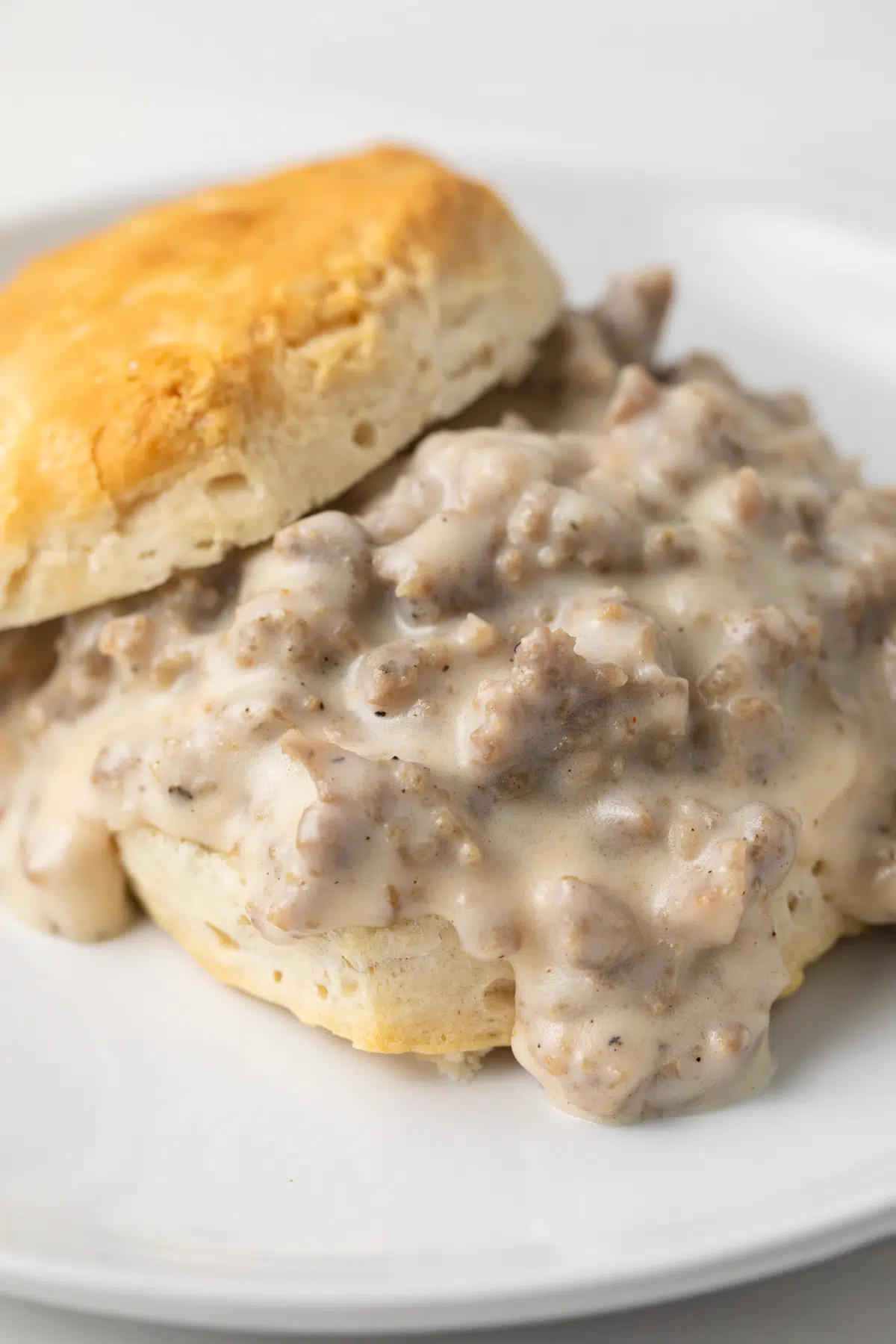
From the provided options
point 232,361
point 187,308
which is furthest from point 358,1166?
point 187,308

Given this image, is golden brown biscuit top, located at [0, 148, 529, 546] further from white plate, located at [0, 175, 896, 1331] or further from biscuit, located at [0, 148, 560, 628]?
white plate, located at [0, 175, 896, 1331]

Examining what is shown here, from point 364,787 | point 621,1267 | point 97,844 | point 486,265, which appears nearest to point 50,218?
point 486,265

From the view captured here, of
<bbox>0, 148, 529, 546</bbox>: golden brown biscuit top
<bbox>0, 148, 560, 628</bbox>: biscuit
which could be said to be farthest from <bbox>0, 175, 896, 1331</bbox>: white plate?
<bbox>0, 148, 529, 546</bbox>: golden brown biscuit top

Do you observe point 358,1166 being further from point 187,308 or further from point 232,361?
point 187,308

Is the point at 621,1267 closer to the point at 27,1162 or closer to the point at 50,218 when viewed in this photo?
the point at 27,1162

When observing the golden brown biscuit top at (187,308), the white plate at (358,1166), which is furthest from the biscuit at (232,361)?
the white plate at (358,1166)

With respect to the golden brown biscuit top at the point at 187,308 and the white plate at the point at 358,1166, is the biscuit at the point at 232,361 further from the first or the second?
the white plate at the point at 358,1166
